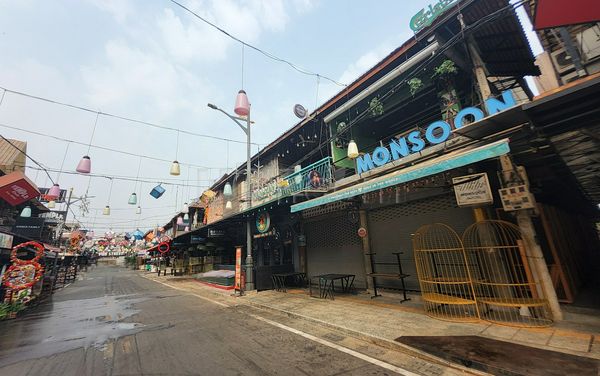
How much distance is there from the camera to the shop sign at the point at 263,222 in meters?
12.1

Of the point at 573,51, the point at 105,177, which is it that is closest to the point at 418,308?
the point at 573,51

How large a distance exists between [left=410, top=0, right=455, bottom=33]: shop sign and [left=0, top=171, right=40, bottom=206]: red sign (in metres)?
19.9

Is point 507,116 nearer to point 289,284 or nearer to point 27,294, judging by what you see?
point 289,284

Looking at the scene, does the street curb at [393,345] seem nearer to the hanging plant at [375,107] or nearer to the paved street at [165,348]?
the paved street at [165,348]

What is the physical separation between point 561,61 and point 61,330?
1948 centimetres

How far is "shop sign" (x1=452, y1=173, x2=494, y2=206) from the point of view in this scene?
5.76m

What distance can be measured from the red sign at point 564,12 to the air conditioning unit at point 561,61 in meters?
7.32

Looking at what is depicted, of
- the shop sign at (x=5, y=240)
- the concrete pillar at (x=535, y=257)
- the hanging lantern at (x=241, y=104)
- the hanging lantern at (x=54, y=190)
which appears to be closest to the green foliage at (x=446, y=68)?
the concrete pillar at (x=535, y=257)

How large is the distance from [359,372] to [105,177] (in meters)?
18.3

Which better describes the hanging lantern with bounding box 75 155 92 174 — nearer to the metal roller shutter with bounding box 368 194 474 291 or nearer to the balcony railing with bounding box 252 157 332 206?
the balcony railing with bounding box 252 157 332 206

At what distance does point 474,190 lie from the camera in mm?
5996

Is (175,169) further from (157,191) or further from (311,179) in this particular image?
(311,179)

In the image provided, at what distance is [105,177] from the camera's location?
612 inches

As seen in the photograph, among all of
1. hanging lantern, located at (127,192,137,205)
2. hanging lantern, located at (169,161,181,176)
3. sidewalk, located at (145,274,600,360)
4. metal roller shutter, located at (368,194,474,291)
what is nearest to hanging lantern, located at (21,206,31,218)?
hanging lantern, located at (127,192,137,205)
